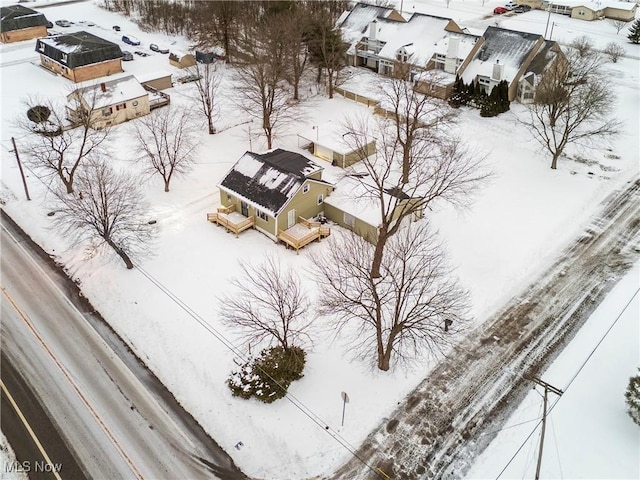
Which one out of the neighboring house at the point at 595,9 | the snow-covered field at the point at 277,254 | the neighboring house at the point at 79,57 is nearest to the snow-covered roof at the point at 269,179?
the snow-covered field at the point at 277,254

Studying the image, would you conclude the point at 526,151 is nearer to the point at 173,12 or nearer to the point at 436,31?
the point at 436,31

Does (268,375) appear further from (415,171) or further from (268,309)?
(415,171)

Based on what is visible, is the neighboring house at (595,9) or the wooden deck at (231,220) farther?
the neighboring house at (595,9)

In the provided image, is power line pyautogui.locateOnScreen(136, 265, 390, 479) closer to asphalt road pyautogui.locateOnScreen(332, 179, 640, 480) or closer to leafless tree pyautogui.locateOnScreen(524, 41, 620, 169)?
asphalt road pyautogui.locateOnScreen(332, 179, 640, 480)

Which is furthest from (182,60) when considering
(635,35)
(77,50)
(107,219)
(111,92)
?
(635,35)

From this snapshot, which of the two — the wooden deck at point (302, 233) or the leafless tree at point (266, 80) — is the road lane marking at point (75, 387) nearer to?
A: the wooden deck at point (302, 233)
